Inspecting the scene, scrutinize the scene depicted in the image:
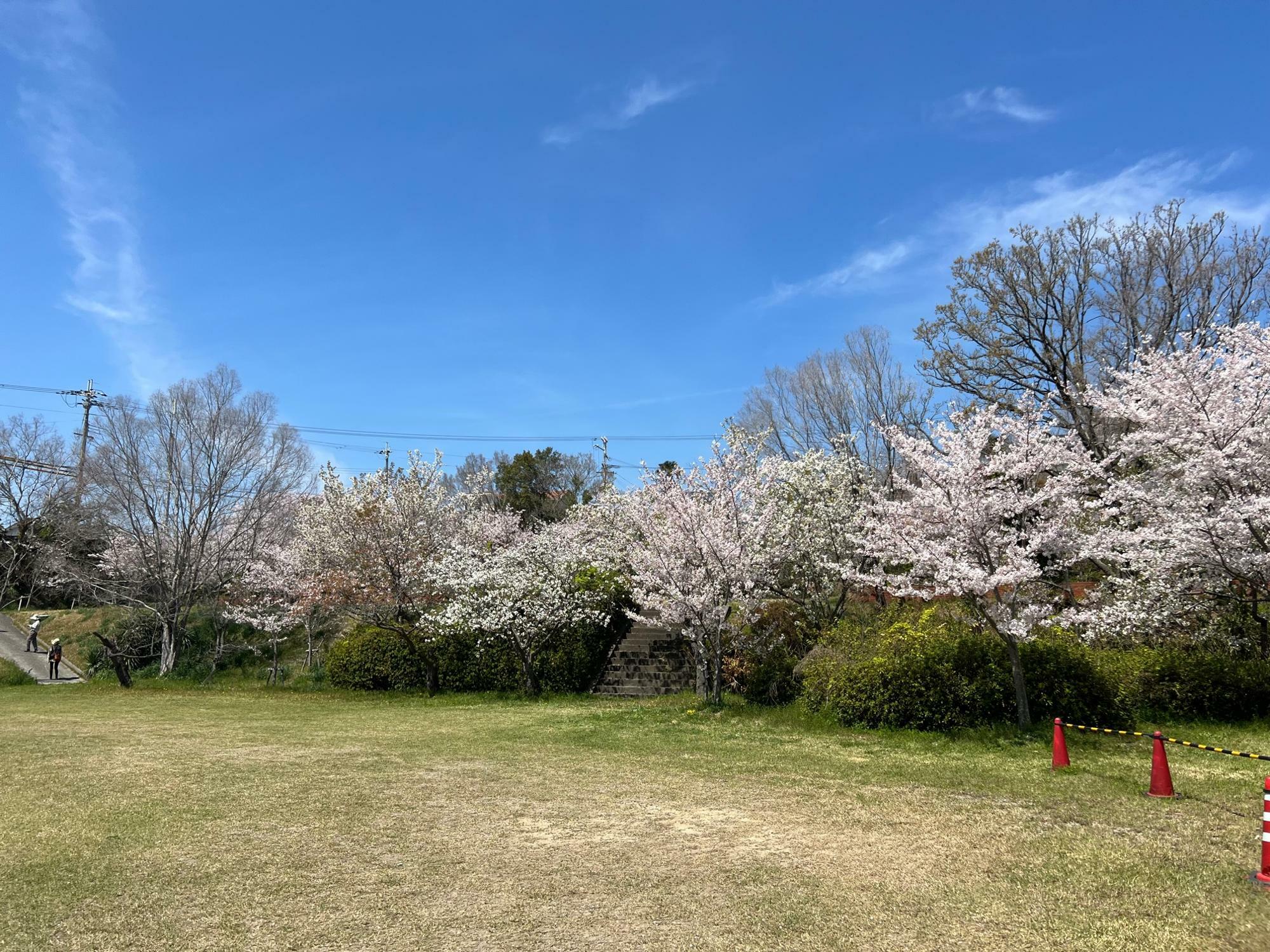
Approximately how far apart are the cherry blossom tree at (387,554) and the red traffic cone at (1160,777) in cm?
1409

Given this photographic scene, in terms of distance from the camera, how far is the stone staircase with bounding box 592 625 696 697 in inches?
699

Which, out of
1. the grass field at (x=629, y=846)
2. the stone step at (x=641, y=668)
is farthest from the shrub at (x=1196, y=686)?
the stone step at (x=641, y=668)

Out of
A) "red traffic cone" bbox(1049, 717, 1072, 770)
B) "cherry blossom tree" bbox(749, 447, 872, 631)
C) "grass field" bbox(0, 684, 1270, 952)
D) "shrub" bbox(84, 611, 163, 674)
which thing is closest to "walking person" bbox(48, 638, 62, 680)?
"shrub" bbox(84, 611, 163, 674)

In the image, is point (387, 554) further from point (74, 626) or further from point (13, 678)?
point (74, 626)

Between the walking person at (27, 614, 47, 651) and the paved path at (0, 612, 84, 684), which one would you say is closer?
the paved path at (0, 612, 84, 684)

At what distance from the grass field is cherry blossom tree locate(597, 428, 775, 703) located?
11.7ft

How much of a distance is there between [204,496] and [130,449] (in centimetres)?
248

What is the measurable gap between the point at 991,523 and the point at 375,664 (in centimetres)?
1560

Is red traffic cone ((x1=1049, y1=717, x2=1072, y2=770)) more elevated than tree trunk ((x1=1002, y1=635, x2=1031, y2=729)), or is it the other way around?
tree trunk ((x1=1002, y1=635, x2=1031, y2=729))

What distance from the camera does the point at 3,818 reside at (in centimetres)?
661

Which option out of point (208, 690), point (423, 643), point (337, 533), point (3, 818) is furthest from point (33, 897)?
point (208, 690)

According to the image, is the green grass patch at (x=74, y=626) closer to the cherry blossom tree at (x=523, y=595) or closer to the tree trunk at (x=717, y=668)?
the cherry blossom tree at (x=523, y=595)

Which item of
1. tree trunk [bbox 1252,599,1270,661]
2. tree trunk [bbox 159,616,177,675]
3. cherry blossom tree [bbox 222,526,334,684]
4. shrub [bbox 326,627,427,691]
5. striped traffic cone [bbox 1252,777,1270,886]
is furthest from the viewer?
tree trunk [bbox 159,616,177,675]

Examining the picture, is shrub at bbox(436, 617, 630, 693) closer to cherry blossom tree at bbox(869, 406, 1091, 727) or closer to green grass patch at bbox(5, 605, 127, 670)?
cherry blossom tree at bbox(869, 406, 1091, 727)
